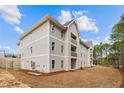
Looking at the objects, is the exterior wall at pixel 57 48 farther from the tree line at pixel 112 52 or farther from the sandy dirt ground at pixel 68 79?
the tree line at pixel 112 52

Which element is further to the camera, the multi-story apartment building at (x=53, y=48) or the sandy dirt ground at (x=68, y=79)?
the multi-story apartment building at (x=53, y=48)

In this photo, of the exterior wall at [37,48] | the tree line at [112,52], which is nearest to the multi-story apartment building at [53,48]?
the exterior wall at [37,48]

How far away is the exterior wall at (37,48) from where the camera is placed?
5664 millimetres

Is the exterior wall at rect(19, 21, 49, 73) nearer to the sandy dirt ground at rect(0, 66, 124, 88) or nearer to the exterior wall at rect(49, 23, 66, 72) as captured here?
the exterior wall at rect(49, 23, 66, 72)

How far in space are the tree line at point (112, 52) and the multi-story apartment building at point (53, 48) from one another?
0.24 m

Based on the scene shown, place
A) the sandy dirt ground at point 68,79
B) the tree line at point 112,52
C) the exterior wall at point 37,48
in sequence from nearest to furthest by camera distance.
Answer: the sandy dirt ground at point 68,79, the exterior wall at point 37,48, the tree line at point 112,52

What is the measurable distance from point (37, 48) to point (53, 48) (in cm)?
52

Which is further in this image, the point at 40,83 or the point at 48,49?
the point at 48,49
